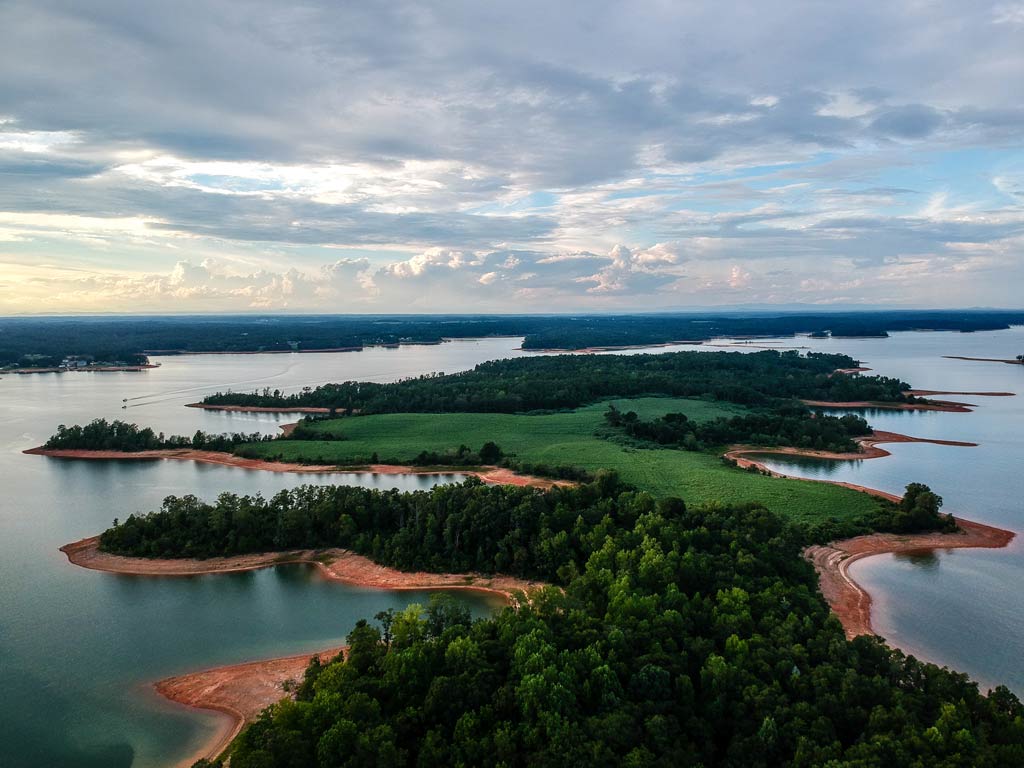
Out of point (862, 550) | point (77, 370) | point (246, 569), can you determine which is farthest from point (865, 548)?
point (77, 370)

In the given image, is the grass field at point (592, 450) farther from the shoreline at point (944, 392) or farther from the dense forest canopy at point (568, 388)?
the shoreline at point (944, 392)

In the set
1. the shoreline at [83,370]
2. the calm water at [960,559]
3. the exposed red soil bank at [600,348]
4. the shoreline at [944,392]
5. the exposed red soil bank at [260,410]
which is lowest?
the calm water at [960,559]

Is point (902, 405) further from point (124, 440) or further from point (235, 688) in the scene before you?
point (124, 440)

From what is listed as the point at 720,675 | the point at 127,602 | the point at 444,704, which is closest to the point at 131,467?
the point at 127,602

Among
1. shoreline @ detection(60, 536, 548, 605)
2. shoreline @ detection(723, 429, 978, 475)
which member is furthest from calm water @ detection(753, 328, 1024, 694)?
shoreline @ detection(60, 536, 548, 605)

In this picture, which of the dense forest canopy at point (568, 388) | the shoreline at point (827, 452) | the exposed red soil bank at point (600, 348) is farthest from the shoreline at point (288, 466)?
the exposed red soil bank at point (600, 348)

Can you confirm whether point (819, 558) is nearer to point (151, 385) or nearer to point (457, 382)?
point (457, 382)

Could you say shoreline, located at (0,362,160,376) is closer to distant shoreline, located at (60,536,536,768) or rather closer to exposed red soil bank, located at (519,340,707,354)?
exposed red soil bank, located at (519,340,707,354)
